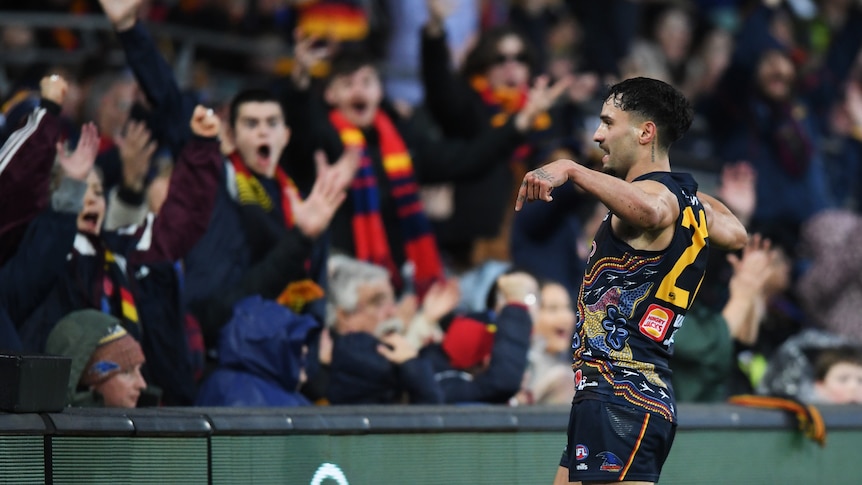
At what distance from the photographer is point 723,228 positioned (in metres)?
6.09

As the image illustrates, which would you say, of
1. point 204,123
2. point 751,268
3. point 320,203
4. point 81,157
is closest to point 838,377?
point 751,268

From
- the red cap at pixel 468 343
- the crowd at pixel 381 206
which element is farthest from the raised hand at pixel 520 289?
the red cap at pixel 468 343

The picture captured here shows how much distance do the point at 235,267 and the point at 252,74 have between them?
465 centimetres

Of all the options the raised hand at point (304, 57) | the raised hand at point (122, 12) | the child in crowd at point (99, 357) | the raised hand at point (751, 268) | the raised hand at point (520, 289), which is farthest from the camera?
the raised hand at point (304, 57)

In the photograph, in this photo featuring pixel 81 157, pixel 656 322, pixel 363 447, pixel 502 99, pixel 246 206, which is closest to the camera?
pixel 656 322

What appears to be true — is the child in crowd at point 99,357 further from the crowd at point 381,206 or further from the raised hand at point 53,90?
the raised hand at point 53,90

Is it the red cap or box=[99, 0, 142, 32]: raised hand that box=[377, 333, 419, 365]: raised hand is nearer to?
the red cap

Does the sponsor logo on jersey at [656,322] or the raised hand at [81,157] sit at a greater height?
the raised hand at [81,157]

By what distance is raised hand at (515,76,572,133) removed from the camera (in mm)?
10195

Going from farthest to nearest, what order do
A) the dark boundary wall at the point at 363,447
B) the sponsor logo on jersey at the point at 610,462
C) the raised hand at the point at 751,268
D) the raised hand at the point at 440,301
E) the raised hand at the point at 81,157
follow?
1. the raised hand at the point at 751,268
2. the raised hand at the point at 440,301
3. the raised hand at the point at 81,157
4. the dark boundary wall at the point at 363,447
5. the sponsor logo on jersey at the point at 610,462

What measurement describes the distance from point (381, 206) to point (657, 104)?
184 inches

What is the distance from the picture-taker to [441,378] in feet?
27.3

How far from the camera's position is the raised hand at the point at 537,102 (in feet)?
33.4

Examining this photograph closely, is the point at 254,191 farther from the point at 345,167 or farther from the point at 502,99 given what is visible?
the point at 502,99
